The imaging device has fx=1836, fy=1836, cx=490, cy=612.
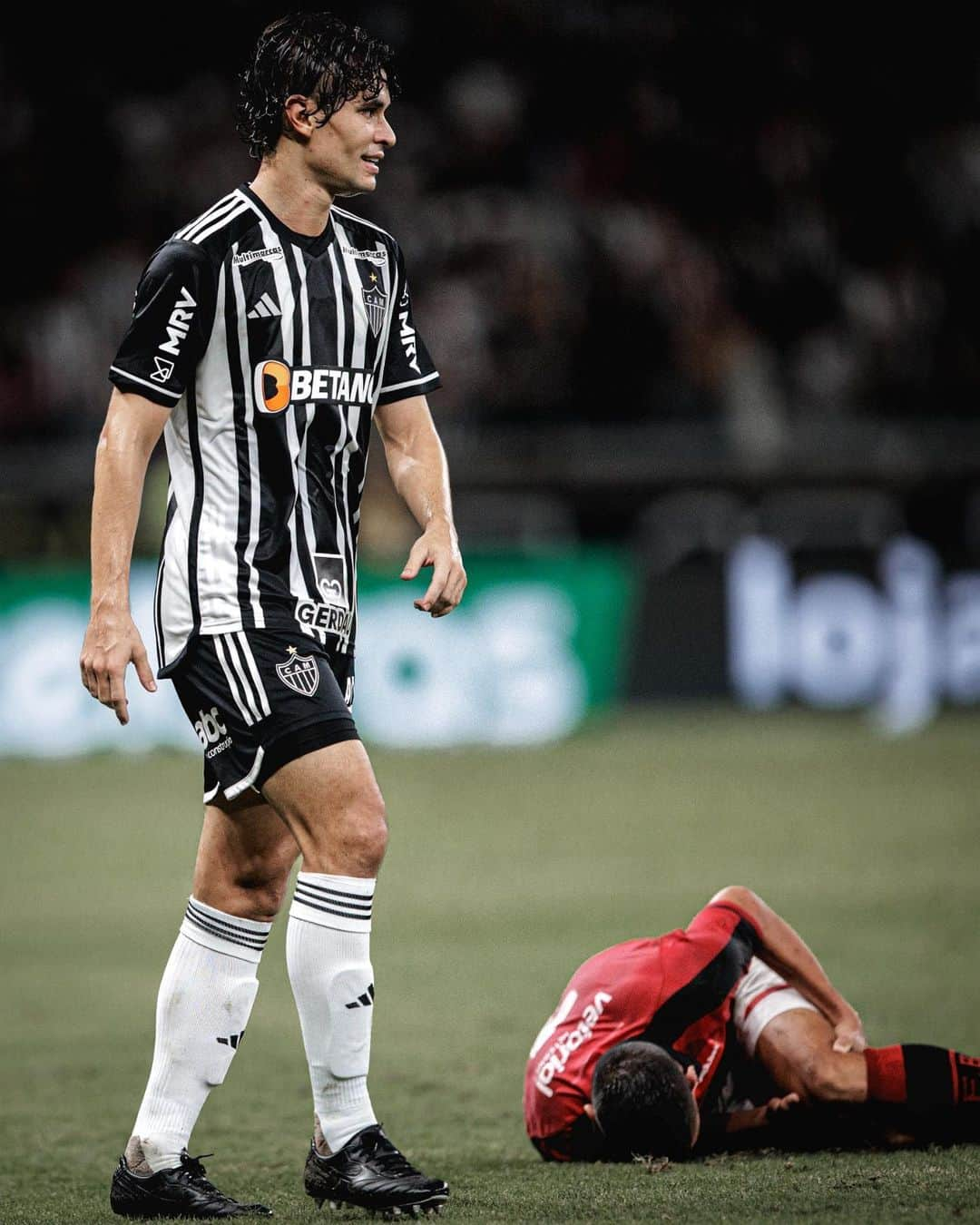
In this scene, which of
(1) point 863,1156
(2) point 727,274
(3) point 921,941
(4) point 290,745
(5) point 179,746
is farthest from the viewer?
(2) point 727,274

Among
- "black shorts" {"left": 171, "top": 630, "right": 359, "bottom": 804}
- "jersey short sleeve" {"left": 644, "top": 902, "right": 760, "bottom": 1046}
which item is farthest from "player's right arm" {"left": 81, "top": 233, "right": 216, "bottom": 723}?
"jersey short sleeve" {"left": 644, "top": 902, "right": 760, "bottom": 1046}

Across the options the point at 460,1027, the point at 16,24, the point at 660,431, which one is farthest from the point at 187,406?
the point at 16,24

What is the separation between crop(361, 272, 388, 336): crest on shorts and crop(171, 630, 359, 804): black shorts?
2.24 ft

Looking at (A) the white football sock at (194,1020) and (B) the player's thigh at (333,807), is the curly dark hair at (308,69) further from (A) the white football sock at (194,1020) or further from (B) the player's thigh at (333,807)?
(A) the white football sock at (194,1020)

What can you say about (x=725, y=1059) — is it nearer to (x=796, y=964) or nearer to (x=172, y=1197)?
(x=796, y=964)

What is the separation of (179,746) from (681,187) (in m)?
7.46

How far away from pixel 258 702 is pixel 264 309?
78cm

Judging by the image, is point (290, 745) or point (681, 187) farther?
point (681, 187)

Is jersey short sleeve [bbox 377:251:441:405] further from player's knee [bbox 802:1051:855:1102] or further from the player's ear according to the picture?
player's knee [bbox 802:1051:855:1102]

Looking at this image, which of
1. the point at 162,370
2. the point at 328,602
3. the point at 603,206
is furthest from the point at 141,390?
the point at 603,206

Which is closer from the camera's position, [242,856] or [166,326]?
[166,326]

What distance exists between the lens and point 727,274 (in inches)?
624

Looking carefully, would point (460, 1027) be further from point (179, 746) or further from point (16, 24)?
point (16, 24)

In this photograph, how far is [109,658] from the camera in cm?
340
